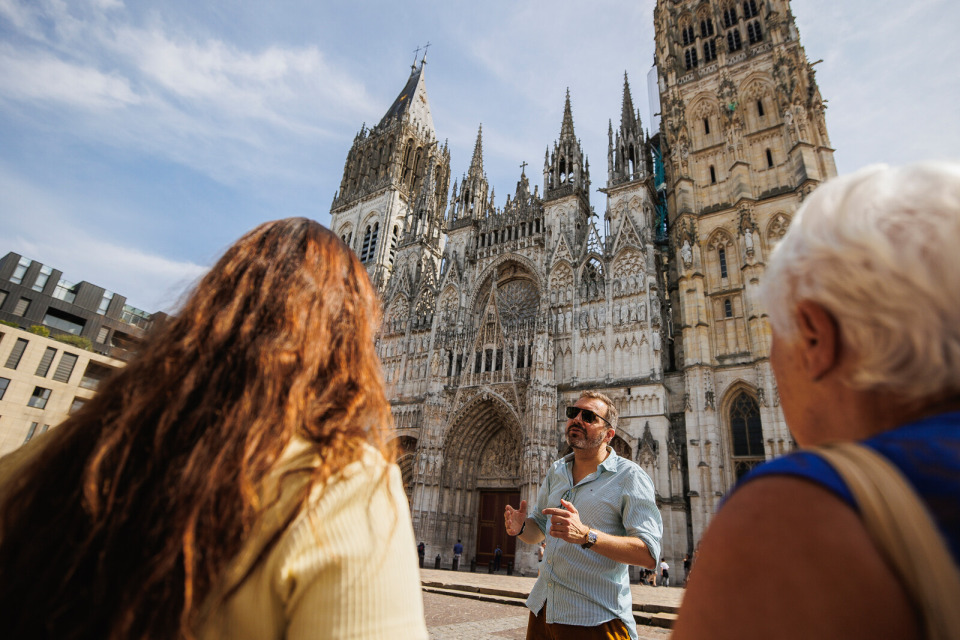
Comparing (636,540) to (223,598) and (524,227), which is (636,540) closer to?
(223,598)

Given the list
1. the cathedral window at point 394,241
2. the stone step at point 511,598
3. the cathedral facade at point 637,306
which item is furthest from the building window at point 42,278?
the stone step at point 511,598

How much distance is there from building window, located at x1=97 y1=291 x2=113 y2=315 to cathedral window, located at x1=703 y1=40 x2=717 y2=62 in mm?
40652

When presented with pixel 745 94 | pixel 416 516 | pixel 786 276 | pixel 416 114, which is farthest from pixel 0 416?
pixel 745 94

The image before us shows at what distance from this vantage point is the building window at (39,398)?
25.9 meters

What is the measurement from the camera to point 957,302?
0.72m

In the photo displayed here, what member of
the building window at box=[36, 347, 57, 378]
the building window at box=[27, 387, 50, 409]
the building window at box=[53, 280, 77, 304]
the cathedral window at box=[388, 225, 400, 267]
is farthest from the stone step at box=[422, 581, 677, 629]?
the building window at box=[53, 280, 77, 304]

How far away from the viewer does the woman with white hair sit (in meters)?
0.54

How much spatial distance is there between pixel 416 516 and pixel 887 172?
19669 millimetres

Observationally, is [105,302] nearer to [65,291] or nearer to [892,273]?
[65,291]

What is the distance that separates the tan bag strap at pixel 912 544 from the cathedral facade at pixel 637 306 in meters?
16.4

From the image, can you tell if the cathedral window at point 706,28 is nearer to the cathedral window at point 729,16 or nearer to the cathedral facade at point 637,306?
the cathedral facade at point 637,306

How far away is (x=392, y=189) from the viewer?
33625mm

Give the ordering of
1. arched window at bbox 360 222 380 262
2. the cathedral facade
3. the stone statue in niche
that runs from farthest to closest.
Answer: arched window at bbox 360 222 380 262
the stone statue in niche
the cathedral facade

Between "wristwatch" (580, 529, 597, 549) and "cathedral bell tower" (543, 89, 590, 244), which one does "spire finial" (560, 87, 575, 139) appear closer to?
"cathedral bell tower" (543, 89, 590, 244)
